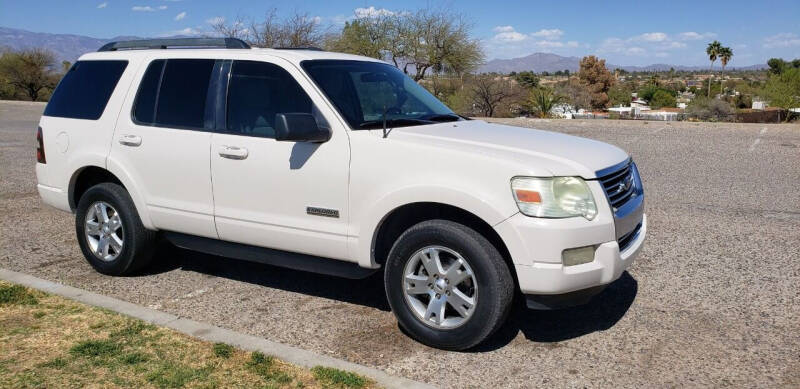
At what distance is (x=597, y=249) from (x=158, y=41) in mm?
4081

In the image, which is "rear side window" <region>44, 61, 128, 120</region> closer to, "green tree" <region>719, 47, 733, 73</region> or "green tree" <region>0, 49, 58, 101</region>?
"green tree" <region>0, 49, 58, 101</region>

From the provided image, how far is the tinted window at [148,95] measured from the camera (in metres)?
5.70

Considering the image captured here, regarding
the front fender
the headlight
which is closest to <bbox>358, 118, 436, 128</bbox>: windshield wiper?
the front fender

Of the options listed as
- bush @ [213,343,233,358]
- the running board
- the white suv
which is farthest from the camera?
the running board

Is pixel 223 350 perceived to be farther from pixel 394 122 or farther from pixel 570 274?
pixel 570 274

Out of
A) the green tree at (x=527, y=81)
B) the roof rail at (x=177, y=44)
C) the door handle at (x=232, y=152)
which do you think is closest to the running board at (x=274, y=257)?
the door handle at (x=232, y=152)

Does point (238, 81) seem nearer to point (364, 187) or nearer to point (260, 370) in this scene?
point (364, 187)

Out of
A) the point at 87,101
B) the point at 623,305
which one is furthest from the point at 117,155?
the point at 623,305

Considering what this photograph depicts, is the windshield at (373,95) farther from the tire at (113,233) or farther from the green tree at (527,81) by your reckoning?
the green tree at (527,81)

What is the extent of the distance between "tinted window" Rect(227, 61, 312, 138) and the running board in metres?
0.85

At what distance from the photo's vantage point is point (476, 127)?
206 inches

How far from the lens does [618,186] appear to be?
453cm

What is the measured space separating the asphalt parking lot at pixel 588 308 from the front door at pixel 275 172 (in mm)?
598

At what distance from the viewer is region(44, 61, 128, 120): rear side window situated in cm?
601
